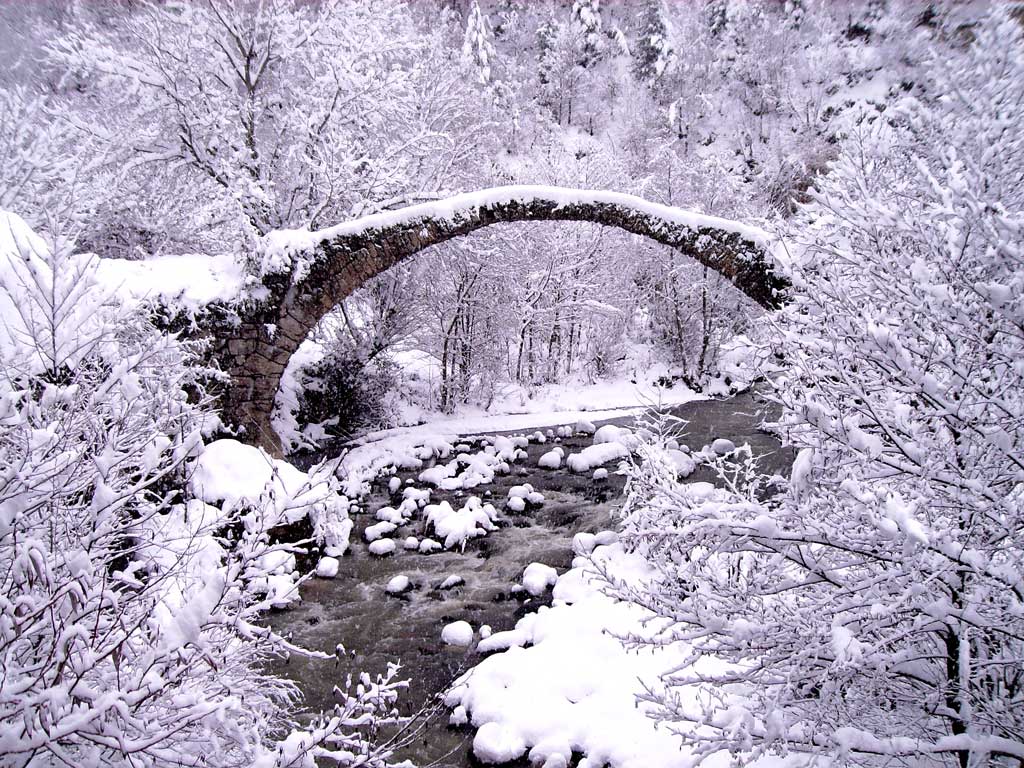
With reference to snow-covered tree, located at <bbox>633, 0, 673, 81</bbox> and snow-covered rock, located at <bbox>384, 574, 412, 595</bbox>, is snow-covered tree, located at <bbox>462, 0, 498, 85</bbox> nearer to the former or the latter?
snow-covered tree, located at <bbox>633, 0, 673, 81</bbox>

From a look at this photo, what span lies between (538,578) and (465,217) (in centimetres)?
555

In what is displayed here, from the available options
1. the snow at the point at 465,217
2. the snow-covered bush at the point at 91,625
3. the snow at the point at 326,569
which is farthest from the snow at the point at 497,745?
the snow at the point at 465,217

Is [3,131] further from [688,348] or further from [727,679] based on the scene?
[688,348]

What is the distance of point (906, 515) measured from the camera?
1.40 metres

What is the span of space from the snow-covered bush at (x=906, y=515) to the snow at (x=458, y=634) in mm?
2785

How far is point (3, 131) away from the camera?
7629mm

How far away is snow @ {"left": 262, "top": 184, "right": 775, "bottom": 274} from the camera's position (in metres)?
7.32

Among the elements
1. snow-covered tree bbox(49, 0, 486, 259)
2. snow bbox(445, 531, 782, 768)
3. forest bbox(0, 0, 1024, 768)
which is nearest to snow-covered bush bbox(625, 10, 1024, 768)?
forest bbox(0, 0, 1024, 768)

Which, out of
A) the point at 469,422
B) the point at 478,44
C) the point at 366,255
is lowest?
the point at 469,422

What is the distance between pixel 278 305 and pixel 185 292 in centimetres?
111

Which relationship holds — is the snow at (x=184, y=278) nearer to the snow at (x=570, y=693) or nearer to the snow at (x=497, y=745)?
the snow at (x=570, y=693)

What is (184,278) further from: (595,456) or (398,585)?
(595,456)

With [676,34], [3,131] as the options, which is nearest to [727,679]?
[3,131]

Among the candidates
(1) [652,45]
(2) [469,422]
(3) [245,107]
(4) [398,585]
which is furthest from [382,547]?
(1) [652,45]
